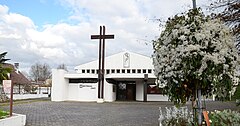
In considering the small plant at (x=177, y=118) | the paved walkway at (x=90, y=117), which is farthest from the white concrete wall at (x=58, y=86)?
the small plant at (x=177, y=118)

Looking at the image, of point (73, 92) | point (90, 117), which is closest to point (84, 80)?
point (73, 92)

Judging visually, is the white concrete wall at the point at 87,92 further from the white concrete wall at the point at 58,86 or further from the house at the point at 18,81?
the house at the point at 18,81

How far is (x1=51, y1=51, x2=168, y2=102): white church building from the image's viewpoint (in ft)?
113

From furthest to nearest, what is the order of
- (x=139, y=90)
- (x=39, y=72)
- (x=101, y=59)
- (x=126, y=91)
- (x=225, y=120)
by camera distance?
1. (x=39, y=72)
2. (x=126, y=91)
3. (x=139, y=90)
4. (x=101, y=59)
5. (x=225, y=120)

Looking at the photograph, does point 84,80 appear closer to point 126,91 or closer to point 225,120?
point 126,91

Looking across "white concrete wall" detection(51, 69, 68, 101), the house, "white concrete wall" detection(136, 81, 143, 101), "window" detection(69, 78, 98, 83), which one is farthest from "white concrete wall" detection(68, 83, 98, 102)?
the house

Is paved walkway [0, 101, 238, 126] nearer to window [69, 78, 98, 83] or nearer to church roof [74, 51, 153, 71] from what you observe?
window [69, 78, 98, 83]

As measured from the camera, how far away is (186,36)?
19.0ft

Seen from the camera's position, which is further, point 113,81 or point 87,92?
point 113,81

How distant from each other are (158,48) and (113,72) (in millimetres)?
30409

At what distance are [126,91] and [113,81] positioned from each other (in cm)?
332

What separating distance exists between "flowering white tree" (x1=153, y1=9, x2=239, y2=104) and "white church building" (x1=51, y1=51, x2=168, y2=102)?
89.7ft

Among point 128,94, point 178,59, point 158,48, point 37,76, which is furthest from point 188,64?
point 37,76

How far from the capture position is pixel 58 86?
3431 cm
